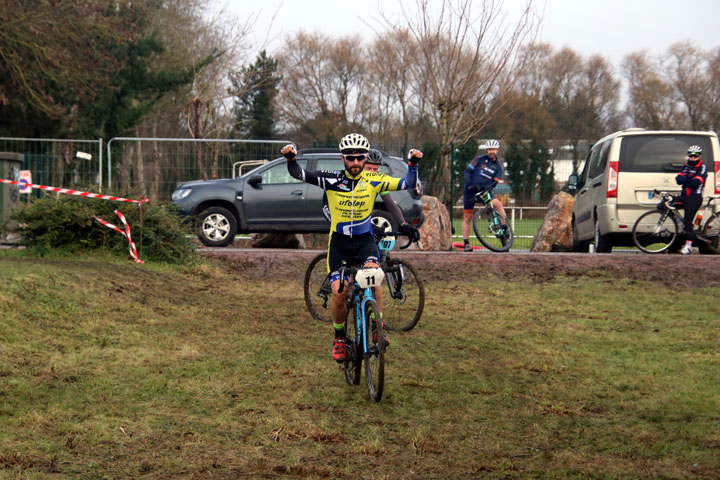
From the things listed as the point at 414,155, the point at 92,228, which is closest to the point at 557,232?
the point at 92,228

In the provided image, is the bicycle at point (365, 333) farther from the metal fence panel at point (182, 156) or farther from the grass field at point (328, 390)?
the metal fence panel at point (182, 156)

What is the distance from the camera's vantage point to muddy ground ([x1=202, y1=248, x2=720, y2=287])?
43.6 feet

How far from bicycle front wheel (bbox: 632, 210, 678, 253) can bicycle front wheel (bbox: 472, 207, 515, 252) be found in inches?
86.1

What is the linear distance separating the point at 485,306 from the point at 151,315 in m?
4.12

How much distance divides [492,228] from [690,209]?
3292 mm

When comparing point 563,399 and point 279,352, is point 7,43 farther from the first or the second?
point 563,399

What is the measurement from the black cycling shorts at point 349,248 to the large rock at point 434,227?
11.0 meters

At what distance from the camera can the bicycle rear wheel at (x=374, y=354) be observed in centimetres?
584

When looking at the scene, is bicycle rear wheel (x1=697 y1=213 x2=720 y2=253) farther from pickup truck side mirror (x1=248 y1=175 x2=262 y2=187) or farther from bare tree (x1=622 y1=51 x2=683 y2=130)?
bare tree (x1=622 y1=51 x2=683 y2=130)

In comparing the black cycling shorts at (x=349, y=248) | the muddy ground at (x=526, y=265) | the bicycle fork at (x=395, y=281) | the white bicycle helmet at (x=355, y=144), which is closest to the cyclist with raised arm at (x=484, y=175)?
the muddy ground at (x=526, y=265)

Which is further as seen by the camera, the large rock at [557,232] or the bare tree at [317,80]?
the bare tree at [317,80]

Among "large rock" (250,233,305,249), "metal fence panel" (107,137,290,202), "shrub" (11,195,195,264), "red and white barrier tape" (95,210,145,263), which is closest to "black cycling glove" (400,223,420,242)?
"shrub" (11,195,195,264)

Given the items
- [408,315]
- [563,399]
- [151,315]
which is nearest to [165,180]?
[151,315]

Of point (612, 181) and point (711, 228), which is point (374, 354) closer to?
point (612, 181)
